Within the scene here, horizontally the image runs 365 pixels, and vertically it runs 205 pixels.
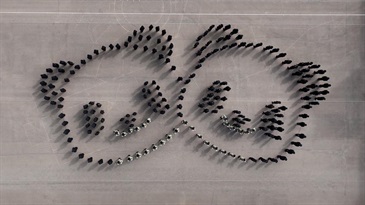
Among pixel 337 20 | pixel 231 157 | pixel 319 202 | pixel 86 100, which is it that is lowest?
pixel 319 202

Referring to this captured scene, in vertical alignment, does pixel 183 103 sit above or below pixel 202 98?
below

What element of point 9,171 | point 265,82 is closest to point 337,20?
point 265,82

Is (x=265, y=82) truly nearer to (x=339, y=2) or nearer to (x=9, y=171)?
(x=339, y=2)

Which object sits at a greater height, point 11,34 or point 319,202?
point 11,34
